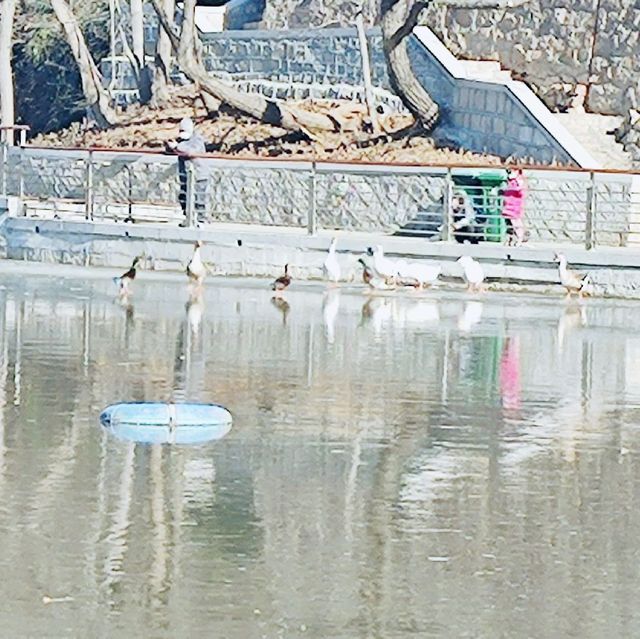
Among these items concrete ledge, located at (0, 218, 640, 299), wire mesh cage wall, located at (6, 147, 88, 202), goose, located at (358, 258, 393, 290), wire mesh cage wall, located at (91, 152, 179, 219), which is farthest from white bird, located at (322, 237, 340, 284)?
wire mesh cage wall, located at (6, 147, 88, 202)

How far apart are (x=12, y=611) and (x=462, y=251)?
16.5 metres

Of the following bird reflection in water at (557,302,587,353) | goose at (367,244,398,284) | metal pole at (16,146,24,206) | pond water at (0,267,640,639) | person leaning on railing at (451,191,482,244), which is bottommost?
pond water at (0,267,640,639)

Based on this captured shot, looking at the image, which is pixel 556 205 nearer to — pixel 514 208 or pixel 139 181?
pixel 514 208

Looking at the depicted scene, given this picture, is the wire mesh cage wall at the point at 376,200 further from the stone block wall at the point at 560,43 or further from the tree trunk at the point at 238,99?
the tree trunk at the point at 238,99

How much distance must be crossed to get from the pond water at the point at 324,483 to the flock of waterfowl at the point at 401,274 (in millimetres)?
3601

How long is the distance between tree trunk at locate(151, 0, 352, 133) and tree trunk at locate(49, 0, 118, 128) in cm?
335

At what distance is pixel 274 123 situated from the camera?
34500mm

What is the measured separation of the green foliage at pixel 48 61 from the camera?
44.7 metres

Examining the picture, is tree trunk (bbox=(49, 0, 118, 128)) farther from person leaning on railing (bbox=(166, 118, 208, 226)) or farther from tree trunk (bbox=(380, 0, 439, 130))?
person leaning on railing (bbox=(166, 118, 208, 226))

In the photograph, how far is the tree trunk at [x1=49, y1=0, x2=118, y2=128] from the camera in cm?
3744

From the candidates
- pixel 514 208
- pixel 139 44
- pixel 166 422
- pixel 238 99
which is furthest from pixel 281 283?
pixel 139 44

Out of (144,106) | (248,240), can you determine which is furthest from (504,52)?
(248,240)

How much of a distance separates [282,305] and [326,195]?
7.71 meters

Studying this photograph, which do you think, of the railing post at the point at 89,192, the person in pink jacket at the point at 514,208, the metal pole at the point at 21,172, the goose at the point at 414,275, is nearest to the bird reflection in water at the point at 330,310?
the goose at the point at 414,275
